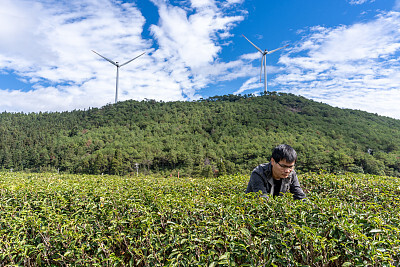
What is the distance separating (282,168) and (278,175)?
0.55 ft

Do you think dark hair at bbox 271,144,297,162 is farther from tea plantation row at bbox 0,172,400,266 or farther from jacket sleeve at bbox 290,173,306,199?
tea plantation row at bbox 0,172,400,266

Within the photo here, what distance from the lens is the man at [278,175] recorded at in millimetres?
3331

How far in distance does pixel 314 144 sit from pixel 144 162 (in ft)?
178

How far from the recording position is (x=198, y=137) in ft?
308

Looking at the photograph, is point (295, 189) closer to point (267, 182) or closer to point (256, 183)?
point (267, 182)

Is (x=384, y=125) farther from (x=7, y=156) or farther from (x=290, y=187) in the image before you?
(x=7, y=156)

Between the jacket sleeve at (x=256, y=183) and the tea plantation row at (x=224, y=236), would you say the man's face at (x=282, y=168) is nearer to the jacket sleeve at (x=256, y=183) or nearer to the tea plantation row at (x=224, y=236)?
the jacket sleeve at (x=256, y=183)

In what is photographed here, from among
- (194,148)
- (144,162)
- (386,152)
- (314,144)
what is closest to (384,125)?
(386,152)

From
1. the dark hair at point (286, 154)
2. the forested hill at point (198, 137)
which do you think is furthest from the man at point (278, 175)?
the forested hill at point (198, 137)

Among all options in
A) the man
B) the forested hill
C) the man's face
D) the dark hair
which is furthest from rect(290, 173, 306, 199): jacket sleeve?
the forested hill

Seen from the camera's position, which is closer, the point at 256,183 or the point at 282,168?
the point at 282,168

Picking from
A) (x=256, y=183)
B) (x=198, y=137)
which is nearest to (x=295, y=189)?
(x=256, y=183)

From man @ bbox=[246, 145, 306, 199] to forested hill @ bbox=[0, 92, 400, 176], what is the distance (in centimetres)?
5179

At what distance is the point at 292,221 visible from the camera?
2.22 metres
